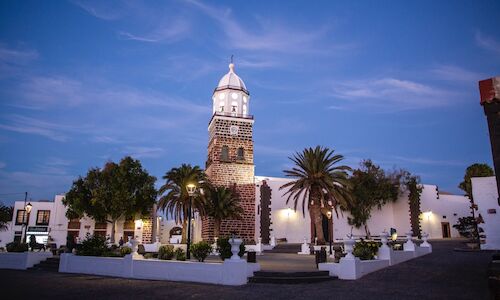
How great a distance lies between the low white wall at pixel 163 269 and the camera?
1216 centimetres

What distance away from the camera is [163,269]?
13523 mm

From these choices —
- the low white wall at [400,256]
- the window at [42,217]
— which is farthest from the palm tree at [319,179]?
the window at [42,217]

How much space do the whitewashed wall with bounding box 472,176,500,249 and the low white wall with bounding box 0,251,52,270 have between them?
938 inches

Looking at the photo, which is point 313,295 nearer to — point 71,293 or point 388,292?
point 388,292

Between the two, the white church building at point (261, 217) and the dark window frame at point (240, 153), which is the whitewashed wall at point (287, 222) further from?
the dark window frame at point (240, 153)

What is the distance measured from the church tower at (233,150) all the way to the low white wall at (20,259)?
1684cm

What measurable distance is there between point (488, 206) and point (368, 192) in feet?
44.9

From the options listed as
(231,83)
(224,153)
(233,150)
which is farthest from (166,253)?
(231,83)

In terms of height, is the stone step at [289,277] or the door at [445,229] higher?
the door at [445,229]

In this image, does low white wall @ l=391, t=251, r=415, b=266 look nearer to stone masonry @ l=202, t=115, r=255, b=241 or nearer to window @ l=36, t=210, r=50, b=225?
stone masonry @ l=202, t=115, r=255, b=241

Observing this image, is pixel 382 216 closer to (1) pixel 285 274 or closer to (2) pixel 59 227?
(1) pixel 285 274

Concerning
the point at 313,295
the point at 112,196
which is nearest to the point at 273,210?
the point at 112,196

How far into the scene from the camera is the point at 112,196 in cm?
3412

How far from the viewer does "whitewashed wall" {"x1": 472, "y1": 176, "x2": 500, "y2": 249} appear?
20.8m
